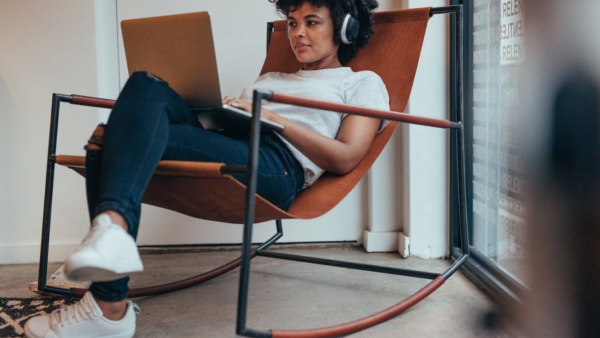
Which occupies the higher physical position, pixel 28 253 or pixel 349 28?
pixel 349 28

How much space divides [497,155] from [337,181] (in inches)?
19.7

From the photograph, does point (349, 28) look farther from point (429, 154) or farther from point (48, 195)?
point (48, 195)

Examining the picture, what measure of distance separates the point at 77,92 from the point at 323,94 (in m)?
1.05

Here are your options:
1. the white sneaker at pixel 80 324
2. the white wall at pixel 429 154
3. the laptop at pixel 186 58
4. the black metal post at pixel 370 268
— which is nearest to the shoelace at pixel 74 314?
the white sneaker at pixel 80 324

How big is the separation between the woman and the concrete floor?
22 cm

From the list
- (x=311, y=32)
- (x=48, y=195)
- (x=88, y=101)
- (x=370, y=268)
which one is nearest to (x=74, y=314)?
(x=48, y=195)

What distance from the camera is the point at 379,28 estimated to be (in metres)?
1.77

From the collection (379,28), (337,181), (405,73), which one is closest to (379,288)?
(337,181)

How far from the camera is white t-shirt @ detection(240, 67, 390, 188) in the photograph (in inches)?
61.7

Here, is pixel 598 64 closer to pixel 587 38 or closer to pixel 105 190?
pixel 587 38

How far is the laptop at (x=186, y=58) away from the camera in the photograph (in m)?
1.32

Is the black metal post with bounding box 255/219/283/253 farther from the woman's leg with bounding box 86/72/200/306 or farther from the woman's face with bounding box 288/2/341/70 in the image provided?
the woman's leg with bounding box 86/72/200/306

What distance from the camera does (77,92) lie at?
6.97ft

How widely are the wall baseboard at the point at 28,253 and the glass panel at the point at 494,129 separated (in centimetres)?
155
